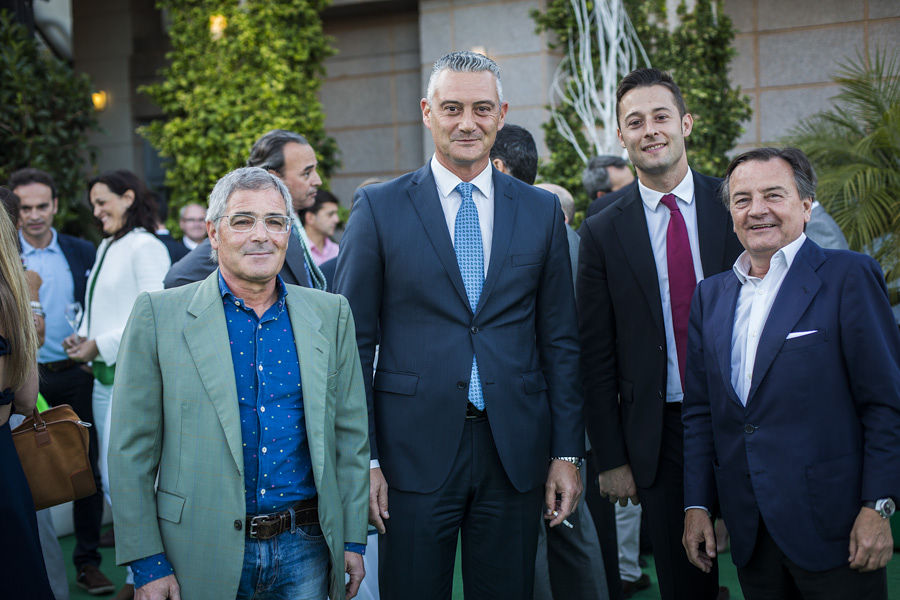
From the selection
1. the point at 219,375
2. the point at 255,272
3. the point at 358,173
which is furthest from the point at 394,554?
the point at 358,173

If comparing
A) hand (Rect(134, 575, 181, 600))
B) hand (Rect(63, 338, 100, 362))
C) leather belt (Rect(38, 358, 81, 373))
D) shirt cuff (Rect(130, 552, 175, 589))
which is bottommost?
hand (Rect(134, 575, 181, 600))

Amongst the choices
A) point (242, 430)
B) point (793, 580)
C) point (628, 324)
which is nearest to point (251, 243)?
point (242, 430)

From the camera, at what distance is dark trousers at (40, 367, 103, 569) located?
187 inches

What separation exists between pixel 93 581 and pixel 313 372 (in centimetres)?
305

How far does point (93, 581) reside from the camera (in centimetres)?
463

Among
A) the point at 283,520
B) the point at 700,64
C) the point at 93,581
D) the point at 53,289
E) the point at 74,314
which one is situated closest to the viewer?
the point at 283,520

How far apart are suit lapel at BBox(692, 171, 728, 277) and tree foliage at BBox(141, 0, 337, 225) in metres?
6.39

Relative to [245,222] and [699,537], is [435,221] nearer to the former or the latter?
[245,222]

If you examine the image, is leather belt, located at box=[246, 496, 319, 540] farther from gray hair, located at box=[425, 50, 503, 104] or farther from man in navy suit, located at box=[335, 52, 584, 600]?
gray hair, located at box=[425, 50, 503, 104]

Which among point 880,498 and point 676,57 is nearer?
point 880,498

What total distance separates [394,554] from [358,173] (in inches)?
304

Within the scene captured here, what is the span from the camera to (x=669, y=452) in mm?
2939

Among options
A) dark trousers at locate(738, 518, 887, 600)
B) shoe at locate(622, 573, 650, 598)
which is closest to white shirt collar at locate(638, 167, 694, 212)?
dark trousers at locate(738, 518, 887, 600)

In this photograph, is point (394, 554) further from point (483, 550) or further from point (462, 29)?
point (462, 29)
